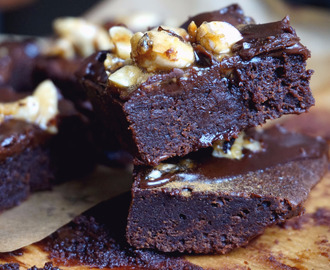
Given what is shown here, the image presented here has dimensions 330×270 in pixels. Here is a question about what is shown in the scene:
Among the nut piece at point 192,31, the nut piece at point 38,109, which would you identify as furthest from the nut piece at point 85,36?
the nut piece at point 192,31

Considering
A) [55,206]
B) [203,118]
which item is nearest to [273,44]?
[203,118]

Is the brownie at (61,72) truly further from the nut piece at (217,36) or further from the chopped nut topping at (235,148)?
the nut piece at (217,36)

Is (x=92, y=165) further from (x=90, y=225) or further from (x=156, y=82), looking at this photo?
(x=156, y=82)

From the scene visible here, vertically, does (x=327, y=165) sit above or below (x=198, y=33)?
below

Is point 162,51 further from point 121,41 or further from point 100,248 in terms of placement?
point 100,248

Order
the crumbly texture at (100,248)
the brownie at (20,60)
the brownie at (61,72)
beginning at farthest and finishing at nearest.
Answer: the brownie at (20,60) → the brownie at (61,72) → the crumbly texture at (100,248)

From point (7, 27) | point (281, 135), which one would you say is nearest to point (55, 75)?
point (281, 135)

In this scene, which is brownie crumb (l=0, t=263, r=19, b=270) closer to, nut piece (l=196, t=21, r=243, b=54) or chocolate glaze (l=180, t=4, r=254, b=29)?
nut piece (l=196, t=21, r=243, b=54)
